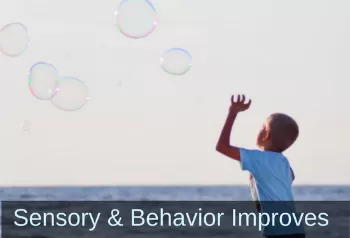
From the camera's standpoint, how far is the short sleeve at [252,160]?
5.27 meters

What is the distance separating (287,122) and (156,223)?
15731mm

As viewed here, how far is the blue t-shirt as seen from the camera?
526cm

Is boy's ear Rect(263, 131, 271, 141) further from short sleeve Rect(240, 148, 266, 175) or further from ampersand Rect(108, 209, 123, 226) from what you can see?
ampersand Rect(108, 209, 123, 226)

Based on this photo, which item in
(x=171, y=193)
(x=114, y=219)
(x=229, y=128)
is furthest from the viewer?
(x=171, y=193)

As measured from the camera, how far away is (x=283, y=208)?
5273 mm

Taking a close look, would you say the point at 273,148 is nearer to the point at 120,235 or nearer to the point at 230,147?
the point at 230,147

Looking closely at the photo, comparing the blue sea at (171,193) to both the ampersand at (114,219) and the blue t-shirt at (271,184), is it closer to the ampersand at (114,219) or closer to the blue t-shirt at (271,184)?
the ampersand at (114,219)

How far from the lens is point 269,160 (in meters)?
5.34

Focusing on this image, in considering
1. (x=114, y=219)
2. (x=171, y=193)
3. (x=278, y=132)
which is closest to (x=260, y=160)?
(x=278, y=132)

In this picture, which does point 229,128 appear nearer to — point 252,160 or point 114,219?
point 252,160

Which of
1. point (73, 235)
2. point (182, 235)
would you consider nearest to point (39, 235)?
point (73, 235)

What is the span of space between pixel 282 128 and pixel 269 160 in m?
0.19

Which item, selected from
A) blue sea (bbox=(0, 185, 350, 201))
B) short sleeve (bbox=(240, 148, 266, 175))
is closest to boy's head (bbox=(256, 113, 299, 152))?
short sleeve (bbox=(240, 148, 266, 175))

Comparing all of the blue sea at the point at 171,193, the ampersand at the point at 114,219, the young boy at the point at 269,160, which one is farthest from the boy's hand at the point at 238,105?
the blue sea at the point at 171,193
